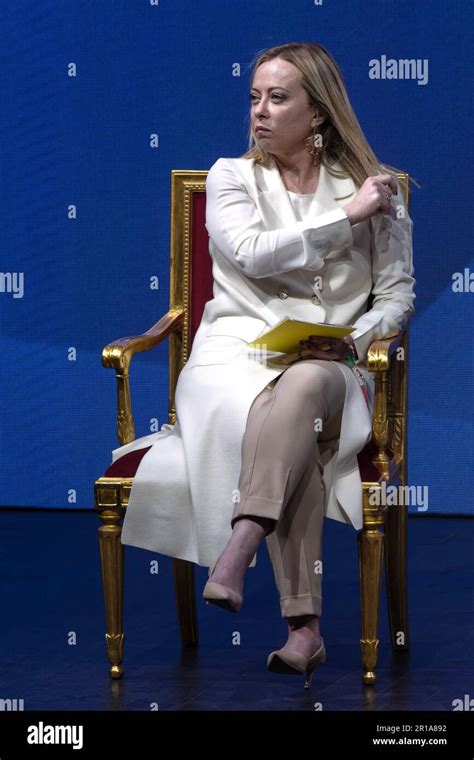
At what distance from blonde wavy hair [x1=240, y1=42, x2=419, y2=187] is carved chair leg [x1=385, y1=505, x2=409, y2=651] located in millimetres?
978

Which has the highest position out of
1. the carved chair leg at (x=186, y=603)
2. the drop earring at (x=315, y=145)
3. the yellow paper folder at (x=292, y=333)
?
the drop earring at (x=315, y=145)

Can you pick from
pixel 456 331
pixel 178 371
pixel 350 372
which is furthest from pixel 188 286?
pixel 456 331

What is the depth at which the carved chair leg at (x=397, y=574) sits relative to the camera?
3828 millimetres

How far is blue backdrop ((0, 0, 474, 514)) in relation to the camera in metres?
5.90

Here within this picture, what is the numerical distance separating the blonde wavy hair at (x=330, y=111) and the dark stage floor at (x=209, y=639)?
1.37 m

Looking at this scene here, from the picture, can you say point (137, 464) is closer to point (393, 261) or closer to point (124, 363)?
point (124, 363)

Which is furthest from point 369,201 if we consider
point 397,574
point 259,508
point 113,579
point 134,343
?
point 113,579

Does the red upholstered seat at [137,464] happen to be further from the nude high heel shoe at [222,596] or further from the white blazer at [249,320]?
the nude high heel shoe at [222,596]

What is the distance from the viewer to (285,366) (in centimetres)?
349

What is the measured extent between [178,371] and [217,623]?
0.83 meters

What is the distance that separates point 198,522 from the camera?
Result: 341 cm

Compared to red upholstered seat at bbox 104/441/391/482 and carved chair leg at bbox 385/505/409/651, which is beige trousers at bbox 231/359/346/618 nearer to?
red upholstered seat at bbox 104/441/391/482

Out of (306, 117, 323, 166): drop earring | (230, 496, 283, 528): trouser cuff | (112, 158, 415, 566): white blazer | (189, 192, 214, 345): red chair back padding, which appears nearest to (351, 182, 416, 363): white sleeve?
(112, 158, 415, 566): white blazer

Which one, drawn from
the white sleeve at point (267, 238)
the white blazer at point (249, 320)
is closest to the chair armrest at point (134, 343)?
the white blazer at point (249, 320)
